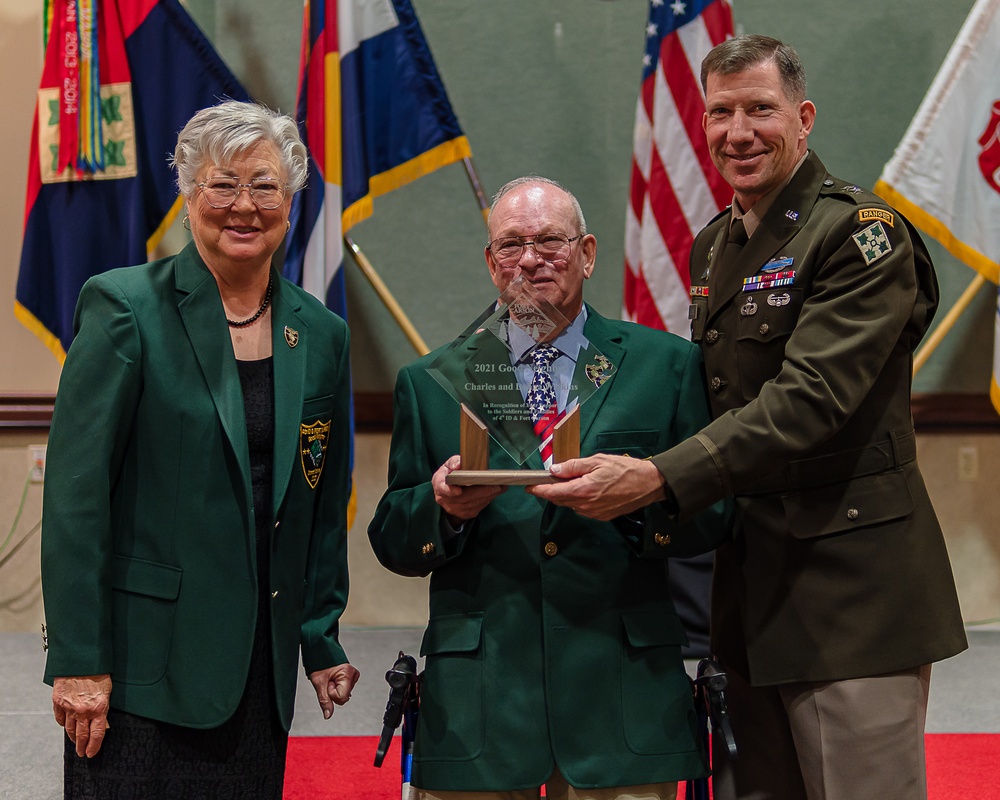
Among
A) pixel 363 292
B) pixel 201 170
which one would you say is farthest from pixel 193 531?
pixel 363 292

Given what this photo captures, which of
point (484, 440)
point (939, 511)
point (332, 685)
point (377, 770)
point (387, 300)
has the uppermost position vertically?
point (387, 300)

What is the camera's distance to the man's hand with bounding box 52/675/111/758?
1.68 m

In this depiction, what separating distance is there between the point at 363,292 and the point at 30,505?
6.15 ft

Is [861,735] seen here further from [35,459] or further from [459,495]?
[35,459]

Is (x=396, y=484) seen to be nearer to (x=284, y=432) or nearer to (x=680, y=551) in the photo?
(x=284, y=432)

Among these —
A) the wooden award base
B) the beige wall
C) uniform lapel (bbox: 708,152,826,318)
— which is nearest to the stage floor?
the beige wall

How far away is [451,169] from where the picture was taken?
16.4 feet

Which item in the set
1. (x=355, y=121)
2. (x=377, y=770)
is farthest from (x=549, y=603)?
(x=355, y=121)

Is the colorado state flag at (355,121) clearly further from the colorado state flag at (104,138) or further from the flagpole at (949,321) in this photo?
the flagpole at (949,321)

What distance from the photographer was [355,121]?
439 cm

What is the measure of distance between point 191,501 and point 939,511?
4157 millimetres

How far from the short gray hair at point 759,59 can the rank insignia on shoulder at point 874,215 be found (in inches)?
11.1

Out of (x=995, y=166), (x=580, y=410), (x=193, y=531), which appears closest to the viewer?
(x=193, y=531)

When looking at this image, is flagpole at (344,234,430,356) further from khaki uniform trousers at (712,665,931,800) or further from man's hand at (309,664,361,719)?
khaki uniform trousers at (712,665,931,800)
